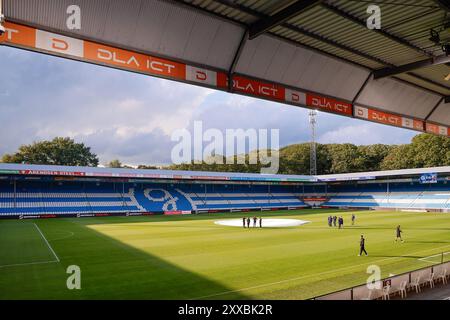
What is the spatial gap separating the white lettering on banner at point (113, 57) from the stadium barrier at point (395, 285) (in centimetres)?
812

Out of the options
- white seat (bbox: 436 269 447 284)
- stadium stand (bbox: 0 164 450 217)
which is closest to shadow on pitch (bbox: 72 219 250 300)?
white seat (bbox: 436 269 447 284)

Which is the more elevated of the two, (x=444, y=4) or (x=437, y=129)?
(x=444, y=4)

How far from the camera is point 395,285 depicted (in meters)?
13.4

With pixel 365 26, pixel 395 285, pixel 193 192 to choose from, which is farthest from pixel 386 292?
pixel 193 192

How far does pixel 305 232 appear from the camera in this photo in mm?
33594

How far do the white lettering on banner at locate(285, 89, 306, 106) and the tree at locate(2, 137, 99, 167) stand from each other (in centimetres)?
8606

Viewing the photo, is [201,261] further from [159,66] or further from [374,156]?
[374,156]

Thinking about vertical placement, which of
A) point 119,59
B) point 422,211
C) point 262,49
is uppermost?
point 262,49

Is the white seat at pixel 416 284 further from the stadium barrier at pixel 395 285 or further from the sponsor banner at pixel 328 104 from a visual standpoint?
the sponsor banner at pixel 328 104

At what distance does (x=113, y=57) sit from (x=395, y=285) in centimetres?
1252

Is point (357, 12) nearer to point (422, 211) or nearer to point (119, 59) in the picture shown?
point (119, 59)

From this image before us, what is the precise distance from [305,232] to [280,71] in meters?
25.8

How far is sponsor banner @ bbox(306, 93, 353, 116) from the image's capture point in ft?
37.9
